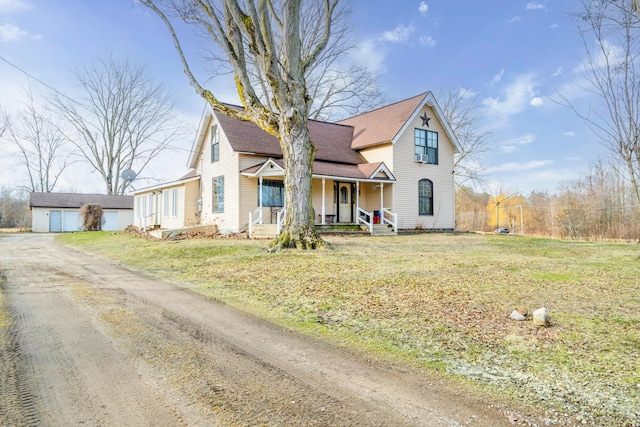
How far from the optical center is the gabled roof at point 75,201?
113 feet

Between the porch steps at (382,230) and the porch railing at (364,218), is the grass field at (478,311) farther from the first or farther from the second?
the porch steps at (382,230)

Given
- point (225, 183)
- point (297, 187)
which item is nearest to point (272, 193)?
point (225, 183)

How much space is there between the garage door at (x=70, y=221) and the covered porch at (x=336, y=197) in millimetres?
27572

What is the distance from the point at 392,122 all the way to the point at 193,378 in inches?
786

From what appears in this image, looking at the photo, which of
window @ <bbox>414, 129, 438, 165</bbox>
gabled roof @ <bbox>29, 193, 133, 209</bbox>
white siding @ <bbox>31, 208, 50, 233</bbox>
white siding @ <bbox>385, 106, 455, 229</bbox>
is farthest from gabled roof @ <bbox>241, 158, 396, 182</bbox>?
white siding @ <bbox>31, 208, 50, 233</bbox>

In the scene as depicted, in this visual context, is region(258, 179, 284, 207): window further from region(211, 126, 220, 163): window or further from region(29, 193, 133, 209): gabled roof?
region(29, 193, 133, 209): gabled roof

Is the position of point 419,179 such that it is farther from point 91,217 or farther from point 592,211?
point 91,217

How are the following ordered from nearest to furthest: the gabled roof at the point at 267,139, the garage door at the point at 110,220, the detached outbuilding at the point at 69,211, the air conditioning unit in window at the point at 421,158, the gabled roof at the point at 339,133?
1. the gabled roof at the point at 267,139
2. the gabled roof at the point at 339,133
3. the air conditioning unit in window at the point at 421,158
4. the detached outbuilding at the point at 69,211
5. the garage door at the point at 110,220

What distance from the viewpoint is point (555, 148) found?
818 inches

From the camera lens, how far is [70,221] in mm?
35312

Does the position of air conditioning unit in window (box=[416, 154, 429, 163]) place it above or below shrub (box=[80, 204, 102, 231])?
above

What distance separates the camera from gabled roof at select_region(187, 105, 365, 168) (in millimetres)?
17469

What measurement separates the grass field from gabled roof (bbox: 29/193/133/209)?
32388 mm

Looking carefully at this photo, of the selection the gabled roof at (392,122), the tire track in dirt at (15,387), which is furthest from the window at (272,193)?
the tire track in dirt at (15,387)
